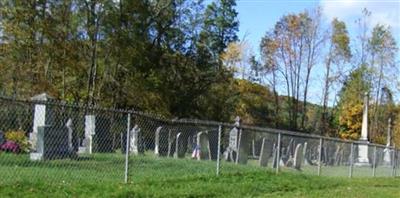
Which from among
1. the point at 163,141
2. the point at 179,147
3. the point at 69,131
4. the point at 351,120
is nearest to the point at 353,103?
the point at 351,120

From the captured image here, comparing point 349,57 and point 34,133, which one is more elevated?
point 349,57

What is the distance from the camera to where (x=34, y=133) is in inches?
701

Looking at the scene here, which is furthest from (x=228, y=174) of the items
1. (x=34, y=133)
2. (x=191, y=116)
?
(x=191, y=116)

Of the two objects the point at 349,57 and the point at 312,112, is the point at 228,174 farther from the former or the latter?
the point at 312,112

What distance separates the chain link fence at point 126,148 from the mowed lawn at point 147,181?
0.18 feet

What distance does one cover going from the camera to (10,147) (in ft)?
51.5

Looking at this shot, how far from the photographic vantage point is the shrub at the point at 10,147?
49.0 ft

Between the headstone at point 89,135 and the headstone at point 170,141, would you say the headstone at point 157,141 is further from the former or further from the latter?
the headstone at point 89,135

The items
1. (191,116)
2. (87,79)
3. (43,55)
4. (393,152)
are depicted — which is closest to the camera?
(393,152)

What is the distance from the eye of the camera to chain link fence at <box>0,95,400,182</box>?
13.2 metres

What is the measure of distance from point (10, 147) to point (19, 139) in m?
0.30

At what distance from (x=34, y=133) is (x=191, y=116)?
1448 inches

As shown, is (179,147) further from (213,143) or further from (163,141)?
(213,143)

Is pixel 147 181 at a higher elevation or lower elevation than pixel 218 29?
lower
